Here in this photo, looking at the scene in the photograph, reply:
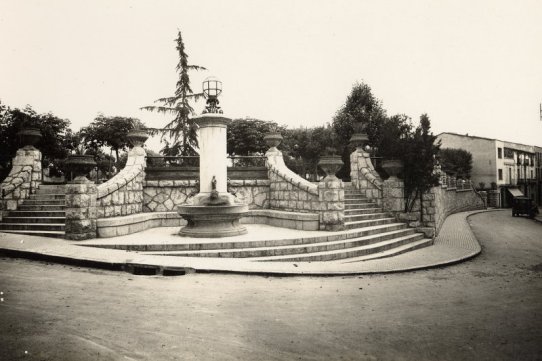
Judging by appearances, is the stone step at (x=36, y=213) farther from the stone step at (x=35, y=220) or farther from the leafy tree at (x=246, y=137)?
the leafy tree at (x=246, y=137)

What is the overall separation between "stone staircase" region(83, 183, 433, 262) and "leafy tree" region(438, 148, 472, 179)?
3271 cm

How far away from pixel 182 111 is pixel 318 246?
15399 millimetres

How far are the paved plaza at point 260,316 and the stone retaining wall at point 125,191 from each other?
2.85m

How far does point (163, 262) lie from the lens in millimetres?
7219

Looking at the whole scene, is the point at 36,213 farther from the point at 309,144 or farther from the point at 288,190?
the point at 309,144

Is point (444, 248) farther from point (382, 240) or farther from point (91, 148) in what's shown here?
point (91, 148)

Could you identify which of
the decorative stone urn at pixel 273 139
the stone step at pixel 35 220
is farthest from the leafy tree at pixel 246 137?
the stone step at pixel 35 220

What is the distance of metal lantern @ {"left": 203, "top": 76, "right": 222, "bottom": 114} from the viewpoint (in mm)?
10266

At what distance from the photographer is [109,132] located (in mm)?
27000

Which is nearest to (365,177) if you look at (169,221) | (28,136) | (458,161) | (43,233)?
(169,221)

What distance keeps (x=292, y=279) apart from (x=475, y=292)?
10.5ft

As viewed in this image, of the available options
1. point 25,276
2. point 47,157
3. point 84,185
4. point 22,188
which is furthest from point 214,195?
point 47,157

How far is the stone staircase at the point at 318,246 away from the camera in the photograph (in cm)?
853

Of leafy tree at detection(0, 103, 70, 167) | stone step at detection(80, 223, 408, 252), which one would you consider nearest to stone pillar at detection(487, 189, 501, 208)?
stone step at detection(80, 223, 408, 252)
